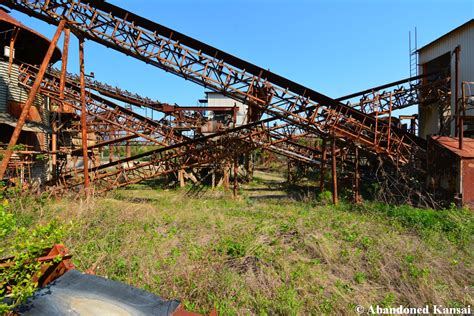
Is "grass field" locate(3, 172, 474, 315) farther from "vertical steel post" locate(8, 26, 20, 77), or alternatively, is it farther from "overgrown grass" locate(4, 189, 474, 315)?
"vertical steel post" locate(8, 26, 20, 77)

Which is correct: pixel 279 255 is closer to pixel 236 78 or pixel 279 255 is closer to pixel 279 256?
pixel 279 256

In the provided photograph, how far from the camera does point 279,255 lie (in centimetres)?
546

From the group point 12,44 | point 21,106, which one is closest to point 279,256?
point 21,106

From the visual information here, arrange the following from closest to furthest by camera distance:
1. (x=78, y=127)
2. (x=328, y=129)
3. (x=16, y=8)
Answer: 1. (x=16, y=8)
2. (x=328, y=129)
3. (x=78, y=127)

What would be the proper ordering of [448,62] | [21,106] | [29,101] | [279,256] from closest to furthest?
1. [279,256]
2. [29,101]
3. [21,106]
4. [448,62]

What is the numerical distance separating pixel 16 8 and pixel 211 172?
11553 millimetres

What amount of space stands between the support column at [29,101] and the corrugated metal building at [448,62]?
14980 millimetres

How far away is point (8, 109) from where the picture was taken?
12.4m

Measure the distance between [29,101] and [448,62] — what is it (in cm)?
1989

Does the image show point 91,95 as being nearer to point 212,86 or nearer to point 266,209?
point 212,86

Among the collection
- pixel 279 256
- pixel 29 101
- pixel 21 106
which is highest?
pixel 21 106

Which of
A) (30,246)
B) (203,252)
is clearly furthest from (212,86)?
(30,246)

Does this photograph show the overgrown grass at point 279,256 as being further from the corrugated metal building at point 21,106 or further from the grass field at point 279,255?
the corrugated metal building at point 21,106

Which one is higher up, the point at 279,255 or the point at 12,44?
the point at 12,44
